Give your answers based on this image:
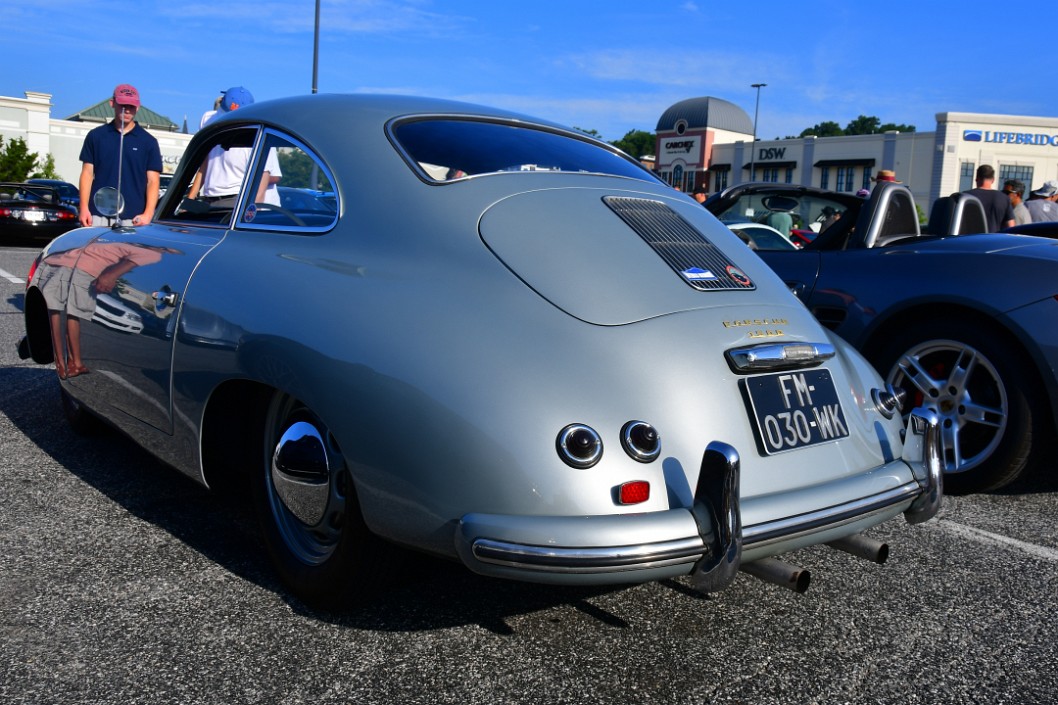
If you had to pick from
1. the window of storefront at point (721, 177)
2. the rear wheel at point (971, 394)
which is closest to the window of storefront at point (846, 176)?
the window of storefront at point (721, 177)

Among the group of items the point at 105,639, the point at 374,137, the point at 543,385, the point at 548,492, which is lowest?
the point at 105,639

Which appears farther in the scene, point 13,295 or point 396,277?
point 13,295

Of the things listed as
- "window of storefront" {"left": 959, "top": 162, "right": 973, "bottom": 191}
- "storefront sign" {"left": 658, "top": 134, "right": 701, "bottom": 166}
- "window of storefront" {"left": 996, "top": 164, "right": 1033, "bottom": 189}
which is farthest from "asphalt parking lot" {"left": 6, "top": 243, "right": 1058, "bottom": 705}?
"storefront sign" {"left": 658, "top": 134, "right": 701, "bottom": 166}

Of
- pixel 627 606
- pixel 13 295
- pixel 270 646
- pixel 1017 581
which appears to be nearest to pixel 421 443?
pixel 270 646

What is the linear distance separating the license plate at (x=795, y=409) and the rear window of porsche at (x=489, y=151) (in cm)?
101

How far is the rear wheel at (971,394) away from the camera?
4.11 m

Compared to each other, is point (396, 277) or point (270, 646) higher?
point (396, 277)

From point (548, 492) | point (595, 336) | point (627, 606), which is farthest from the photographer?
point (627, 606)

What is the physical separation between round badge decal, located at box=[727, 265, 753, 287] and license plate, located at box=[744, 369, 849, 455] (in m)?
0.34

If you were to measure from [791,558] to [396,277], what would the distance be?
1.71 meters

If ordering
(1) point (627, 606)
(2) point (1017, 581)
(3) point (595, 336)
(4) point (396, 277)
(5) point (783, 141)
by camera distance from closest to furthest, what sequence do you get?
(3) point (595, 336) → (4) point (396, 277) → (1) point (627, 606) → (2) point (1017, 581) → (5) point (783, 141)

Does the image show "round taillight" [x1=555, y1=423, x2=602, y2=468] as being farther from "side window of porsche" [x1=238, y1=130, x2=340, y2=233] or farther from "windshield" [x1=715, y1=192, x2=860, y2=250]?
"windshield" [x1=715, y1=192, x2=860, y2=250]

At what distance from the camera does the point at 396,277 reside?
260 centimetres

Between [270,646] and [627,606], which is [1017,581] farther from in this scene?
→ [270,646]
